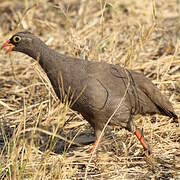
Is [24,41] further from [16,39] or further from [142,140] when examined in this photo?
[142,140]

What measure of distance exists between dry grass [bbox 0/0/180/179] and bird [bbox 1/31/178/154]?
204 mm

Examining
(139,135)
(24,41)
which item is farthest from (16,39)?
(139,135)

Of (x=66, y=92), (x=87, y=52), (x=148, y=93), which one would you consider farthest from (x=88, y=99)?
(x=87, y=52)

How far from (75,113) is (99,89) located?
3.49 ft

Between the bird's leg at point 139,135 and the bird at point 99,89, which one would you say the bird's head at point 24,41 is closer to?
the bird at point 99,89

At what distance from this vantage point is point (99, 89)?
477 centimetres

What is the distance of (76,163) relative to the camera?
496 centimetres

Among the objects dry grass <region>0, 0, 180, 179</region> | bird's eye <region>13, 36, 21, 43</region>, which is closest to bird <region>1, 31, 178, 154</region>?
bird's eye <region>13, 36, 21, 43</region>

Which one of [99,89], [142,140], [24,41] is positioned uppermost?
[24,41]

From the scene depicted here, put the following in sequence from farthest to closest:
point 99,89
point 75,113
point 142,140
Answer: point 75,113 < point 142,140 < point 99,89

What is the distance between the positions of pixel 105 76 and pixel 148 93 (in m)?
0.46

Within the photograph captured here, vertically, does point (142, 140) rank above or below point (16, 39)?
below

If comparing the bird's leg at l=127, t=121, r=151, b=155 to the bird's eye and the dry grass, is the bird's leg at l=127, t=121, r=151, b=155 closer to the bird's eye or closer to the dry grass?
the dry grass

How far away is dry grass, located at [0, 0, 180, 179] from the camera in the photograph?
4.51 metres
